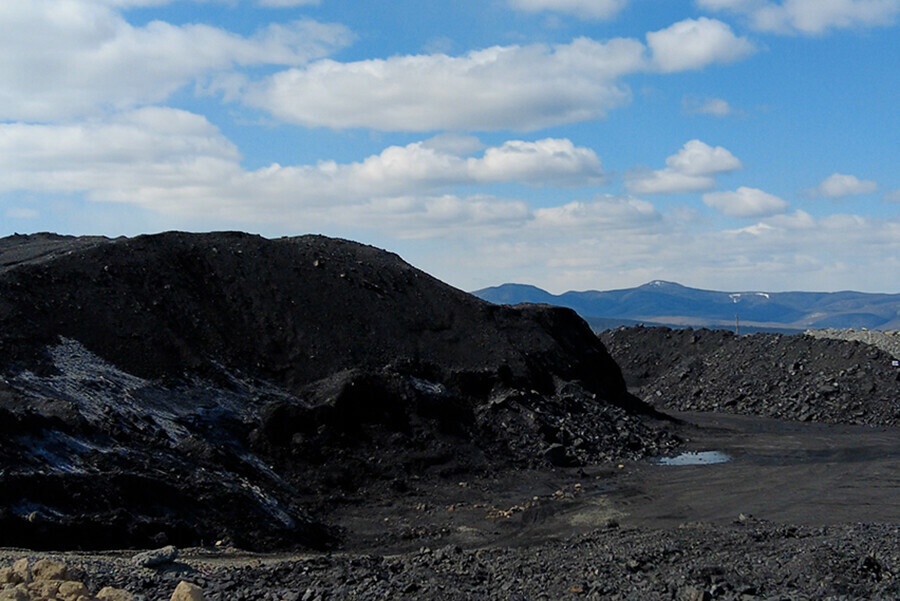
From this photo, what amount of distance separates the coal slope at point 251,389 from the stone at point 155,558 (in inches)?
93.1

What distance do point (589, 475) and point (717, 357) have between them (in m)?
20.2

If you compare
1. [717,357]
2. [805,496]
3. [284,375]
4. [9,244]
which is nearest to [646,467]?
[805,496]

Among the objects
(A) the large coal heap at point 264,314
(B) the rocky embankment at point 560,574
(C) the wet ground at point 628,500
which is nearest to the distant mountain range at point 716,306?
(A) the large coal heap at point 264,314

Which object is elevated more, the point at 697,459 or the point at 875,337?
the point at 875,337

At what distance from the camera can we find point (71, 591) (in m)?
7.67

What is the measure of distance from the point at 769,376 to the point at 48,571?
31.5 metres

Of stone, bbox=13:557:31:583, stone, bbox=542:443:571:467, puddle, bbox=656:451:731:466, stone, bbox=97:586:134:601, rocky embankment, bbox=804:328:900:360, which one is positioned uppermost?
rocky embankment, bbox=804:328:900:360

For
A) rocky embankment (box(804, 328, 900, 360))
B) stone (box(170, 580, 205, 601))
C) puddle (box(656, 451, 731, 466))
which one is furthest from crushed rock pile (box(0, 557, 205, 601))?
rocky embankment (box(804, 328, 900, 360))

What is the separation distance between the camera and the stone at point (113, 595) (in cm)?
803

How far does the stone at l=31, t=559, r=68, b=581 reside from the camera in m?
8.05

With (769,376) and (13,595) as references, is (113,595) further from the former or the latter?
(769,376)

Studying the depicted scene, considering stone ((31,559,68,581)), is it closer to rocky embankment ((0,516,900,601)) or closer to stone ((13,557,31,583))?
stone ((13,557,31,583))

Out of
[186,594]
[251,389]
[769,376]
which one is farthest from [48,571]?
[769,376]

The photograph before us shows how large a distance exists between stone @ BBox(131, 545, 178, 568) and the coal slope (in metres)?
2.37
